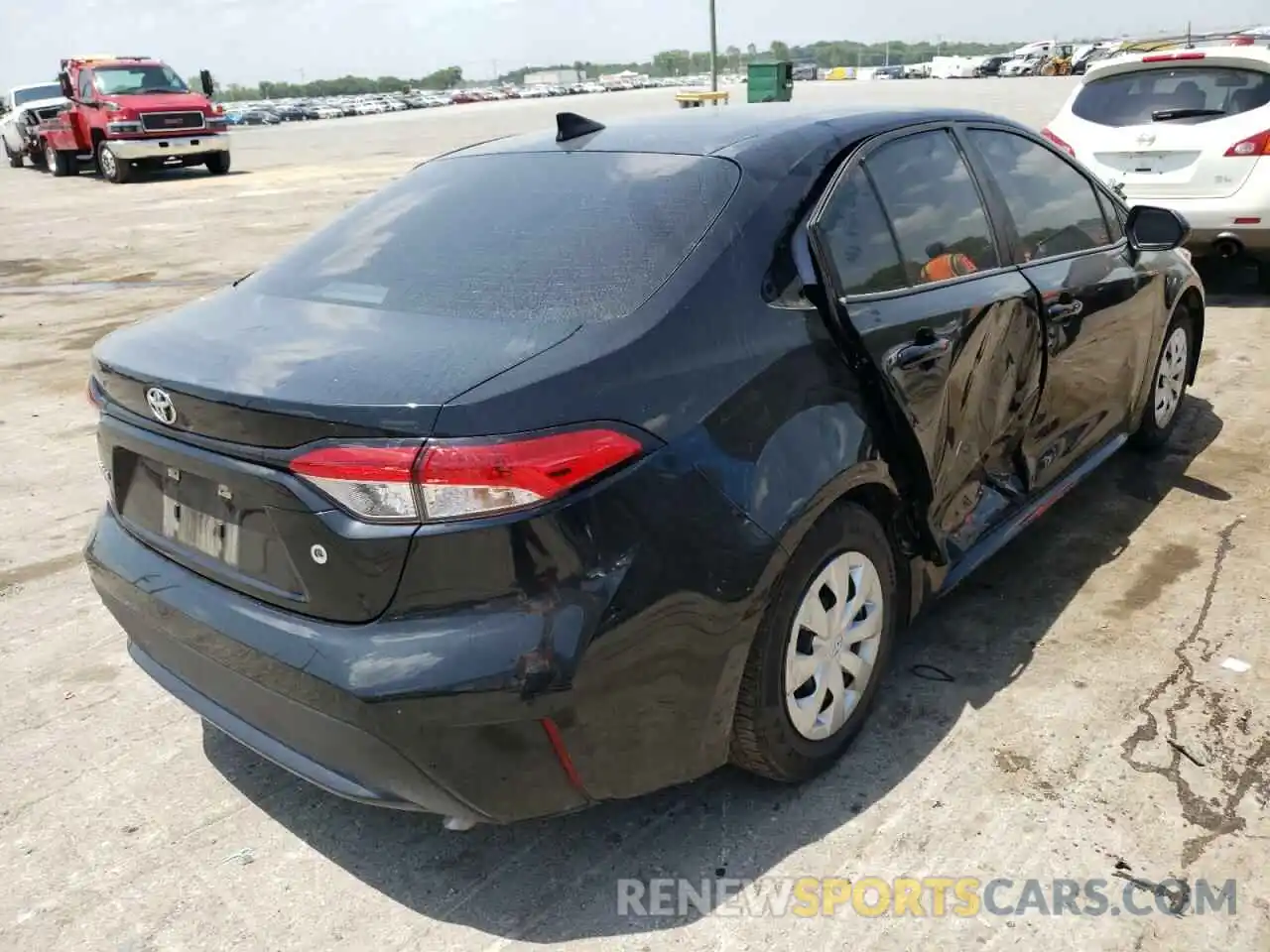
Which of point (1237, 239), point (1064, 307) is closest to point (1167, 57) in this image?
point (1237, 239)

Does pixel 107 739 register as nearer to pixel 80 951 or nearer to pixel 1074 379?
pixel 80 951

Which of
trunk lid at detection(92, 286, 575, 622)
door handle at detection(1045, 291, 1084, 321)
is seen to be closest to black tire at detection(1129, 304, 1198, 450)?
door handle at detection(1045, 291, 1084, 321)

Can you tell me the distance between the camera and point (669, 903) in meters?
2.43

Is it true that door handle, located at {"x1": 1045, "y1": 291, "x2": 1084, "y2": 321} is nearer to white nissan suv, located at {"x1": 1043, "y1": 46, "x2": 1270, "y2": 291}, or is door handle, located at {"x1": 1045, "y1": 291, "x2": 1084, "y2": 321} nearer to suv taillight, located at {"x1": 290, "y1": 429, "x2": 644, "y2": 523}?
suv taillight, located at {"x1": 290, "y1": 429, "x2": 644, "y2": 523}

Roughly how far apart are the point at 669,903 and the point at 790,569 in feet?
2.65

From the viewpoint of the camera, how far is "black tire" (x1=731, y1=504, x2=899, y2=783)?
2.44 metres

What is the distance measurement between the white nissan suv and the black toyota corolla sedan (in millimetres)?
4688

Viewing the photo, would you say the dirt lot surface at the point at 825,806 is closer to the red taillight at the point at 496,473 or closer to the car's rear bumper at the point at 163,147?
the red taillight at the point at 496,473

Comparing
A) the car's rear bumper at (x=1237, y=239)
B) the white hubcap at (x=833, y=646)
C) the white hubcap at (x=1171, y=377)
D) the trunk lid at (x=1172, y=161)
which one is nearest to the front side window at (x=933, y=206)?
A: the white hubcap at (x=833, y=646)

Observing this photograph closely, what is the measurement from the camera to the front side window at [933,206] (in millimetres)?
3008

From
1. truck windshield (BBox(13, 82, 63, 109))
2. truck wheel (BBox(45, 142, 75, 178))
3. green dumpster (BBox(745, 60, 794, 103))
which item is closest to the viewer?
truck wheel (BBox(45, 142, 75, 178))

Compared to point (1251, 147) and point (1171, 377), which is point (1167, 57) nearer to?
point (1251, 147)

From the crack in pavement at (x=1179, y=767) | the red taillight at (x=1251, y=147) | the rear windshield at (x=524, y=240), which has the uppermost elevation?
the rear windshield at (x=524, y=240)

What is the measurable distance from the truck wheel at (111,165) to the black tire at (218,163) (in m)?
1.60
